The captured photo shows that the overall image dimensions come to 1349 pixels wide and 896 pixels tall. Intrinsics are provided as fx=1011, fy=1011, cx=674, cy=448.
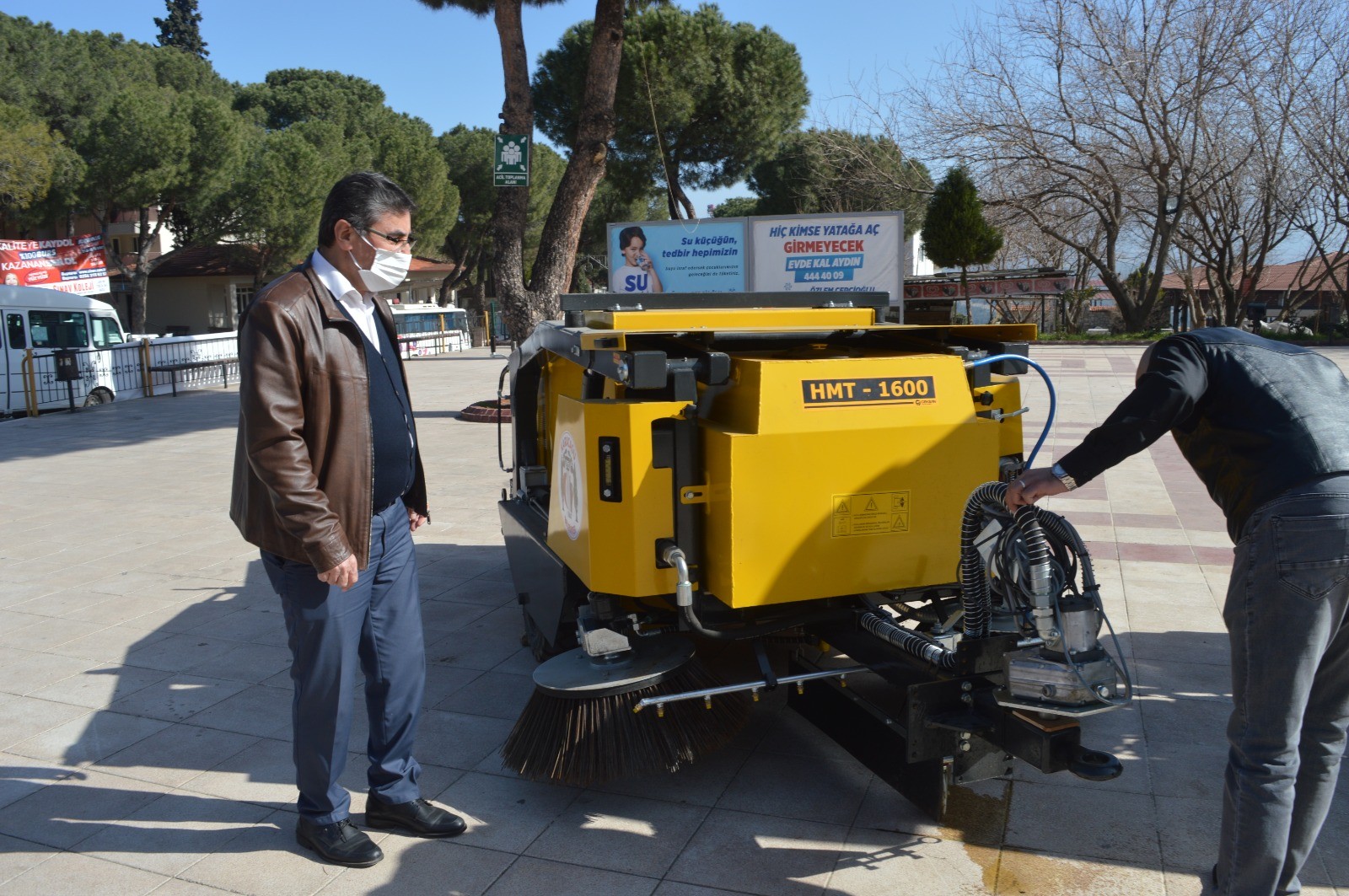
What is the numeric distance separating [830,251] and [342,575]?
38.7 ft

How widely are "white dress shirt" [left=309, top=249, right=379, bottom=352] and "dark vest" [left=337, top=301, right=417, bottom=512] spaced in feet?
0.11

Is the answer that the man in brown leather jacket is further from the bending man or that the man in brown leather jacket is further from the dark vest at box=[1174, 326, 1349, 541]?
the dark vest at box=[1174, 326, 1349, 541]

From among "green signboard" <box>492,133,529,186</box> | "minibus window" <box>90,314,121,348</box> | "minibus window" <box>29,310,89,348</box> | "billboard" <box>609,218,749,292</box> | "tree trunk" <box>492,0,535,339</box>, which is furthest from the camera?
"minibus window" <box>90,314,121,348</box>

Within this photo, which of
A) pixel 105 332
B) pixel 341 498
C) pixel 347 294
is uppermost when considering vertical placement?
pixel 105 332

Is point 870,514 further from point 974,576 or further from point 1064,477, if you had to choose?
point 1064,477

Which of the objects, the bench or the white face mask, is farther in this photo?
the bench

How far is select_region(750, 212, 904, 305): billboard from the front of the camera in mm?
13555

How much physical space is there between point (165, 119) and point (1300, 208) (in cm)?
3249

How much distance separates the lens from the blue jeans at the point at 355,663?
2879 millimetres

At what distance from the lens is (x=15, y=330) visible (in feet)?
54.9

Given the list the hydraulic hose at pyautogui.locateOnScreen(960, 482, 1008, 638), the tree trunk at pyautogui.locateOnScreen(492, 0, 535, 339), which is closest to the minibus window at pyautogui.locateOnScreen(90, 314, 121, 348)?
the tree trunk at pyautogui.locateOnScreen(492, 0, 535, 339)

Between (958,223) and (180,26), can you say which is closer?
(958,223)

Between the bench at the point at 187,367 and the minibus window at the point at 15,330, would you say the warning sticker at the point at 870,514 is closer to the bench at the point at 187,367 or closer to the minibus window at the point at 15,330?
the minibus window at the point at 15,330

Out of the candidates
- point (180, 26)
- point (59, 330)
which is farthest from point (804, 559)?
point (180, 26)
